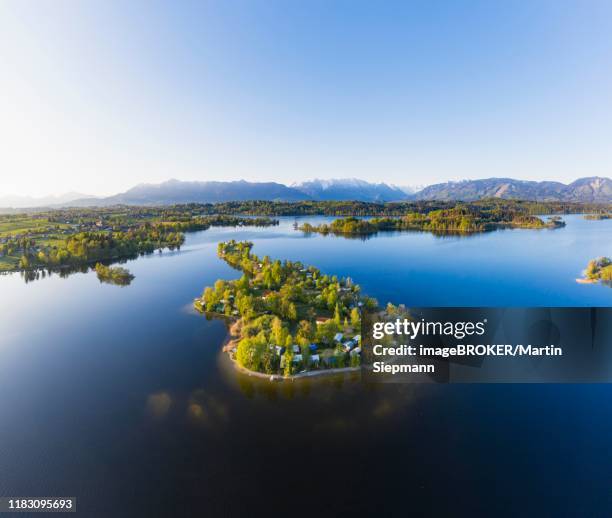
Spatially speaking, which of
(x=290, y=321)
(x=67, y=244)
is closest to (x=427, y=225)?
(x=290, y=321)

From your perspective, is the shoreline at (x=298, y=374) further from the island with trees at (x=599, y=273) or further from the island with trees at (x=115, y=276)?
the island with trees at (x=599, y=273)

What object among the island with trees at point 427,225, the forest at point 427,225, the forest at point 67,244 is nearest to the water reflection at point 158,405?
the forest at point 67,244

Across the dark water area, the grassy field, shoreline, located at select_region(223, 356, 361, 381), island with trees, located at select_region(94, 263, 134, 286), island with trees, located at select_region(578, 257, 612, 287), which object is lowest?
the dark water area

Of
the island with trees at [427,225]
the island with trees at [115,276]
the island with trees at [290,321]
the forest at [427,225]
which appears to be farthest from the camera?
the forest at [427,225]

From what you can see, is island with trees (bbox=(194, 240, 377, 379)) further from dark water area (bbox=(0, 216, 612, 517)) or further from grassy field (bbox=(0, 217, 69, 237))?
grassy field (bbox=(0, 217, 69, 237))

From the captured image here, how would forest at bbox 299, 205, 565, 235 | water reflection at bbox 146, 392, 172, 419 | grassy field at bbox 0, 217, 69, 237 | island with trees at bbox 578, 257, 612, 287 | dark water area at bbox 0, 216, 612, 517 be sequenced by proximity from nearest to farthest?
dark water area at bbox 0, 216, 612, 517 < water reflection at bbox 146, 392, 172, 419 < island with trees at bbox 578, 257, 612, 287 < grassy field at bbox 0, 217, 69, 237 < forest at bbox 299, 205, 565, 235

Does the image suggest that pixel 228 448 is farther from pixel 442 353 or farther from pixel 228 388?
pixel 442 353

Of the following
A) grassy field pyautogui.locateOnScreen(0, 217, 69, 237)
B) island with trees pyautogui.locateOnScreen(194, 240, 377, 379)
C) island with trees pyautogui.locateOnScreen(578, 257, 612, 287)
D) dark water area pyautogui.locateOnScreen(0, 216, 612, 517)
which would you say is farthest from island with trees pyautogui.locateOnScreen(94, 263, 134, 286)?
island with trees pyautogui.locateOnScreen(578, 257, 612, 287)
